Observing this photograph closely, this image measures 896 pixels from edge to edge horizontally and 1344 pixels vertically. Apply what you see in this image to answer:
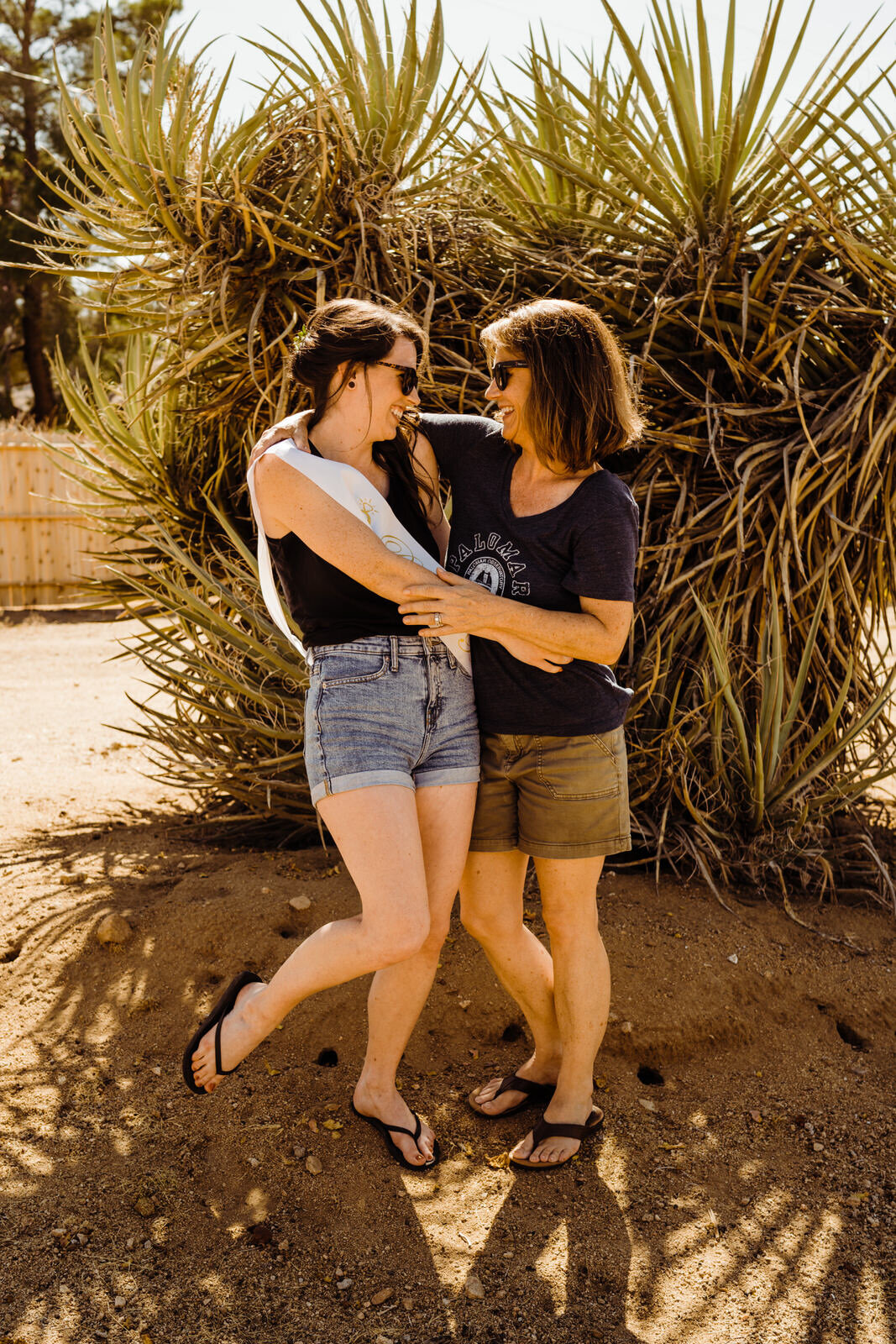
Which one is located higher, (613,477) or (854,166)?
(854,166)

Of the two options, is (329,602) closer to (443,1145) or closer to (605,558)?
(605,558)

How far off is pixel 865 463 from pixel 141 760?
3.85m

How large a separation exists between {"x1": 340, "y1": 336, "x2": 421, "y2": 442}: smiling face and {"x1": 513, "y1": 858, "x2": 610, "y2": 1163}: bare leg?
1.07 metres

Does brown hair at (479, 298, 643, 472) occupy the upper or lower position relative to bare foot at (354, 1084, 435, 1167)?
upper

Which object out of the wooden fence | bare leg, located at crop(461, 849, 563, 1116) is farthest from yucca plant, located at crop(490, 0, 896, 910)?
the wooden fence

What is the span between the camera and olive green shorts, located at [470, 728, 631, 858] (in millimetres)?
2404

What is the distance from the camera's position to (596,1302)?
2.19 metres

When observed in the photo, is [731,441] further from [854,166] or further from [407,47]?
[407,47]

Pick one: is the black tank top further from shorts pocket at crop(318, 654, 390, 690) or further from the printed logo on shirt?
the printed logo on shirt

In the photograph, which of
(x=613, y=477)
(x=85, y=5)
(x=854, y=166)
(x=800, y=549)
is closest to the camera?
(x=613, y=477)

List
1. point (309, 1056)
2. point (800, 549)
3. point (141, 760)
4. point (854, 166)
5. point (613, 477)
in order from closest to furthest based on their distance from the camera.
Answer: point (613, 477) → point (309, 1056) → point (854, 166) → point (800, 549) → point (141, 760)

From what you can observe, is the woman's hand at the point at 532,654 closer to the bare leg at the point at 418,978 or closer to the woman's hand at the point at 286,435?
the bare leg at the point at 418,978

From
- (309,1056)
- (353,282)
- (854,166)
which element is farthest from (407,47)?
(309,1056)

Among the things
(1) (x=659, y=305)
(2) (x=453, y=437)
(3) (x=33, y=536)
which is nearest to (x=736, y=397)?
(1) (x=659, y=305)
